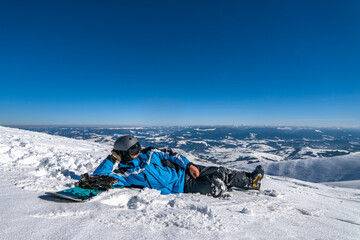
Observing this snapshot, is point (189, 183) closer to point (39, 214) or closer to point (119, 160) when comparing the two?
point (119, 160)

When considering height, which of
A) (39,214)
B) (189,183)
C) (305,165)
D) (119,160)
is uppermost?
(119,160)

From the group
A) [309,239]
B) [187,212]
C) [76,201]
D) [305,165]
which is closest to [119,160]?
[76,201]

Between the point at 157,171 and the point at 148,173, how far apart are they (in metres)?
0.17

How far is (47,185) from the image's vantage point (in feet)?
10.4

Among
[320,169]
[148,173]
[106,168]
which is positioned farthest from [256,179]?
[320,169]

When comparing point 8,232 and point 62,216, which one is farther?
point 62,216

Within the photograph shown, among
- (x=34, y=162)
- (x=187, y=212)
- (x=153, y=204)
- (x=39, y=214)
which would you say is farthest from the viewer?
(x=34, y=162)

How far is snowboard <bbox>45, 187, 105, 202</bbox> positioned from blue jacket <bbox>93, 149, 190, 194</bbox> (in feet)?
1.69

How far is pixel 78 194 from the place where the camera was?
8.07 ft

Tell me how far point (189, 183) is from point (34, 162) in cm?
466

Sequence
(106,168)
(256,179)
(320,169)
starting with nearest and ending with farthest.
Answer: (106,168) < (256,179) < (320,169)

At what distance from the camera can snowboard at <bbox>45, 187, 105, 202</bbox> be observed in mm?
2322

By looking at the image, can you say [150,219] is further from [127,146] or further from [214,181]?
[214,181]

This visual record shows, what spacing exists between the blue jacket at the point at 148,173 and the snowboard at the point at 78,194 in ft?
1.69
